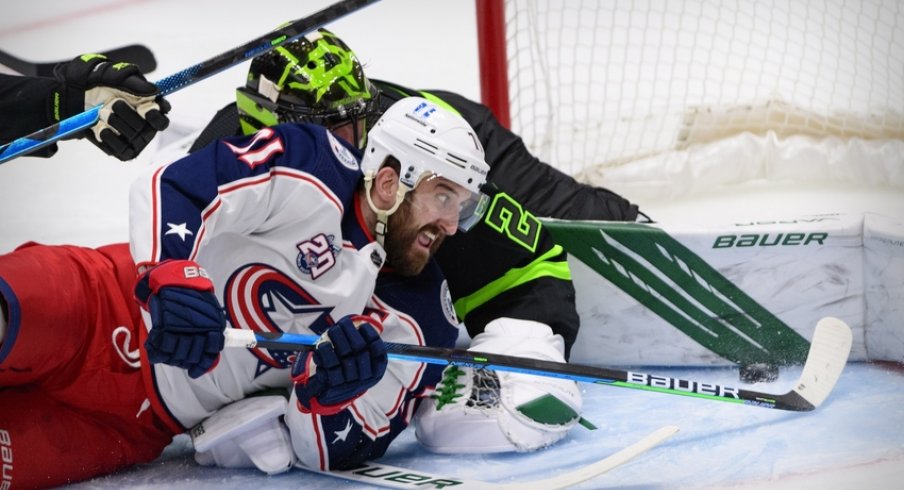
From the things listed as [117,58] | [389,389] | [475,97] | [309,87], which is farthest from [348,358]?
[475,97]

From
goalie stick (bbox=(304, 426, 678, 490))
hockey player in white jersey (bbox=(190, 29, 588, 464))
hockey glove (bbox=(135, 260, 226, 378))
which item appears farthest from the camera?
hockey player in white jersey (bbox=(190, 29, 588, 464))

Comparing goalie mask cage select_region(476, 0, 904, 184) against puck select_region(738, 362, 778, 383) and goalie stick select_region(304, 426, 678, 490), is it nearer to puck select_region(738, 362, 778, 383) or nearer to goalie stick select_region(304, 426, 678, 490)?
puck select_region(738, 362, 778, 383)

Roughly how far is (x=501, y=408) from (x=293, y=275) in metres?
0.53

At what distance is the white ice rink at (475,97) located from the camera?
2467 mm

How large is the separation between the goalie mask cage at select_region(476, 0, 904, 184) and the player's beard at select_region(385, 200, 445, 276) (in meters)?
1.56

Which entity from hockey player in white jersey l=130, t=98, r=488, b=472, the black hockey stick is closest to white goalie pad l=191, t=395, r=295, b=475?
hockey player in white jersey l=130, t=98, r=488, b=472

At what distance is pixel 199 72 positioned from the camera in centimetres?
265

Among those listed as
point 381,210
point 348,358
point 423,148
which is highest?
point 423,148

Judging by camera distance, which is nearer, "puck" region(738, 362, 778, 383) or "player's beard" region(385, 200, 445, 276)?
"player's beard" region(385, 200, 445, 276)

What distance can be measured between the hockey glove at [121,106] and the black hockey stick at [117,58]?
1197mm

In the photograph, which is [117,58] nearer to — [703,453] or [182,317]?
[182,317]

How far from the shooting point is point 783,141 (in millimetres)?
4117

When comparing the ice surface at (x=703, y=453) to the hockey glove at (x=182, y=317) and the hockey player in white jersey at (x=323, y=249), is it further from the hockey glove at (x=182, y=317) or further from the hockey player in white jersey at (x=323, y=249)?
the hockey glove at (x=182, y=317)

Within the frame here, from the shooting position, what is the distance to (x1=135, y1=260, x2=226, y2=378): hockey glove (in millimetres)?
2035
